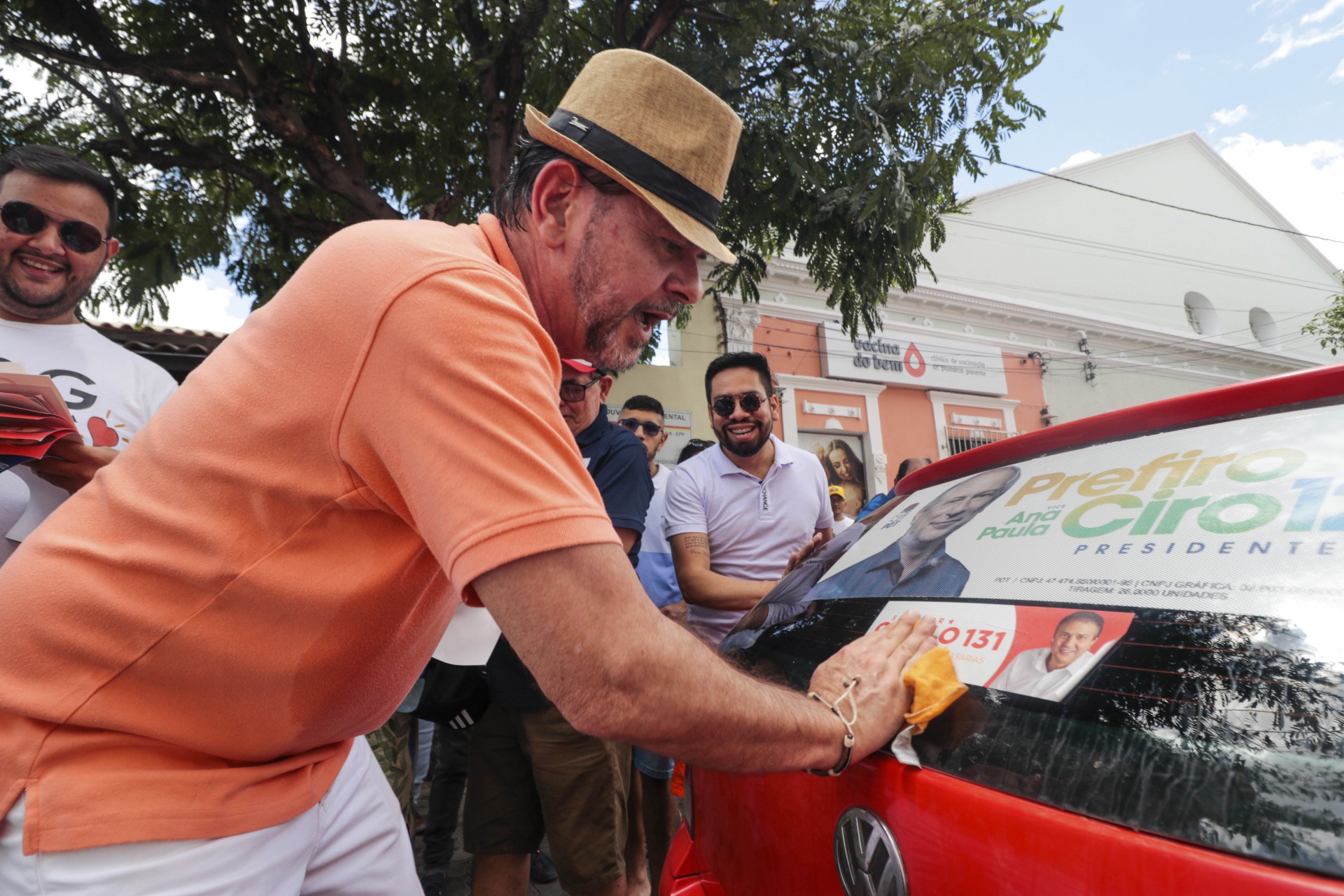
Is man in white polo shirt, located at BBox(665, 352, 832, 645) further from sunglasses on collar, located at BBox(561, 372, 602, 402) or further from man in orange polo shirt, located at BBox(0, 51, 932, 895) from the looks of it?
man in orange polo shirt, located at BBox(0, 51, 932, 895)

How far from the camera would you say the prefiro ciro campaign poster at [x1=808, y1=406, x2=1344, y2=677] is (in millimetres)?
955

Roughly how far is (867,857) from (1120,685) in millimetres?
398

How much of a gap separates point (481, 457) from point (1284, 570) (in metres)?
0.95

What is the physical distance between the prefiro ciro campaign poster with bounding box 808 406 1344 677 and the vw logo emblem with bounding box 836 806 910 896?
0.25m

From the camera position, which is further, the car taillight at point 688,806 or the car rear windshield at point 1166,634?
the car taillight at point 688,806

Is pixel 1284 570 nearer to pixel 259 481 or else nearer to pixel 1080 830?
pixel 1080 830

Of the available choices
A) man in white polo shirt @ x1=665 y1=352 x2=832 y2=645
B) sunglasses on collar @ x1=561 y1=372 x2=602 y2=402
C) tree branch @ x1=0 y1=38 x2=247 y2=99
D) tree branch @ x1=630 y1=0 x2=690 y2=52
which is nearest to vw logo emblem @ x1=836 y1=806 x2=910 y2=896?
sunglasses on collar @ x1=561 y1=372 x2=602 y2=402

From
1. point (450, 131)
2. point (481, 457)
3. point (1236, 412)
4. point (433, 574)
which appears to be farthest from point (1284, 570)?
point (450, 131)

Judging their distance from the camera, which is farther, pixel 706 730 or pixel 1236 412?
pixel 1236 412

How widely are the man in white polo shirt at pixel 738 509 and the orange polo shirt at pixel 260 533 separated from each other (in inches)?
90.3

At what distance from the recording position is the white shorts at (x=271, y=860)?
38.7 inches

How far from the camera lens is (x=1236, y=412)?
3.99 ft

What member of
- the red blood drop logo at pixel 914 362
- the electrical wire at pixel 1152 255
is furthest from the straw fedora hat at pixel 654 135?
the electrical wire at pixel 1152 255

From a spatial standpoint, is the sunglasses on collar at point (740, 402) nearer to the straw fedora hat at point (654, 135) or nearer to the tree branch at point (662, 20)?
the straw fedora hat at point (654, 135)
